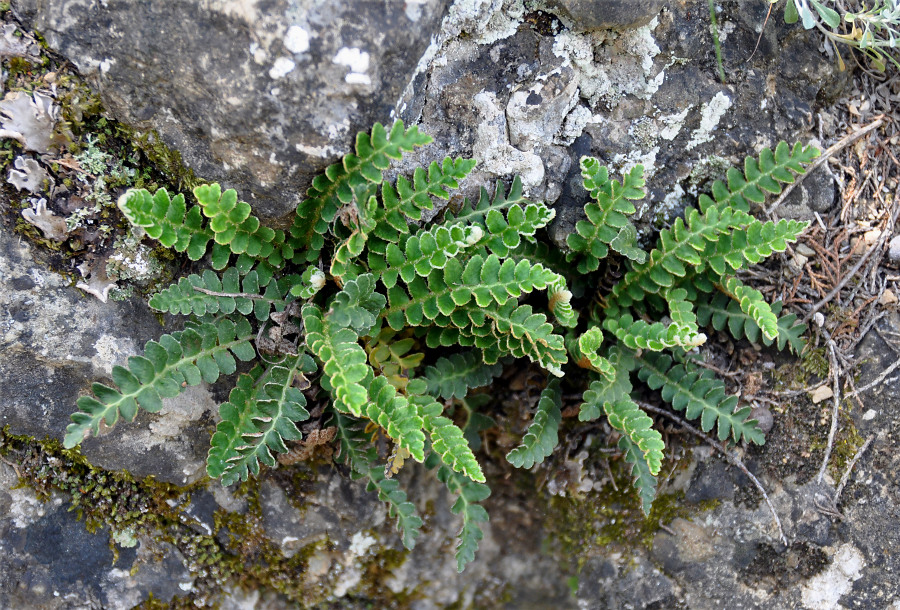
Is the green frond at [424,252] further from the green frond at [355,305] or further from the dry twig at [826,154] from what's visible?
the dry twig at [826,154]

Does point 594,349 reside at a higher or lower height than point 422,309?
higher

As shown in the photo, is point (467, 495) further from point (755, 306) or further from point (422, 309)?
point (755, 306)

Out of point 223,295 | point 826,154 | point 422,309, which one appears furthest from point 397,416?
point 826,154

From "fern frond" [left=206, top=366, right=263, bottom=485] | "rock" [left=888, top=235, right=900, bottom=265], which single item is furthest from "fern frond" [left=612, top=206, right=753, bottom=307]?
"fern frond" [left=206, top=366, right=263, bottom=485]

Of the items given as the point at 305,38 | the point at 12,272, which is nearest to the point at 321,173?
the point at 305,38

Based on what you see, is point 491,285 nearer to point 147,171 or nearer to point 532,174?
point 532,174

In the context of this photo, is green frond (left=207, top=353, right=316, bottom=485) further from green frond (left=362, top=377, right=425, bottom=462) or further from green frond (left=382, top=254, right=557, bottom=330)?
green frond (left=382, top=254, right=557, bottom=330)
